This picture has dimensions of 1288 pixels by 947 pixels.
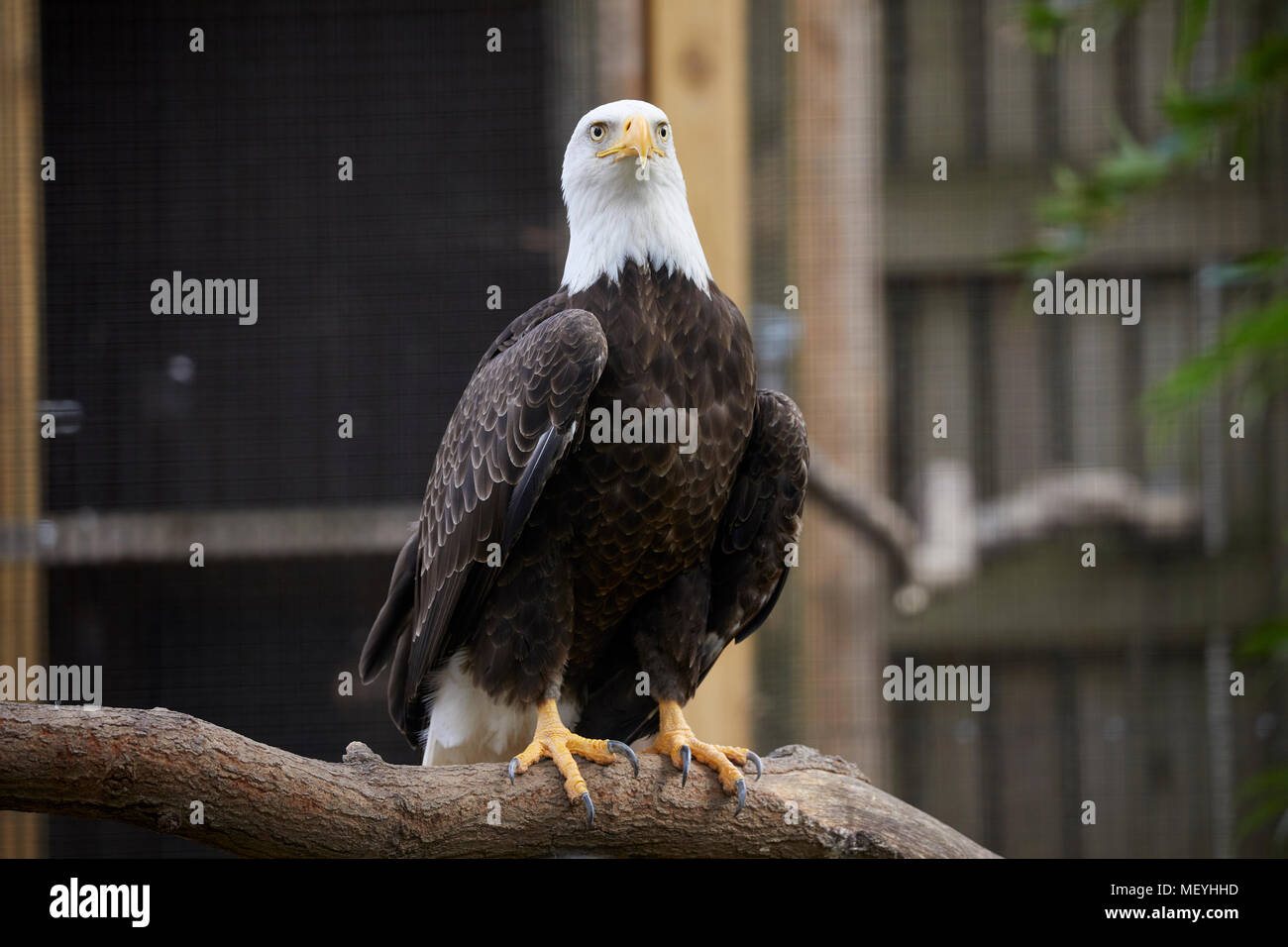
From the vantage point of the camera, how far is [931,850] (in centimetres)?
160

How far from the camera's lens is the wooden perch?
4.22 ft

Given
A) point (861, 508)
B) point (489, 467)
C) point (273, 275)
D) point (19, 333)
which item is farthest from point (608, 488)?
point (19, 333)

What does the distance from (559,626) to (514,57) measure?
133cm

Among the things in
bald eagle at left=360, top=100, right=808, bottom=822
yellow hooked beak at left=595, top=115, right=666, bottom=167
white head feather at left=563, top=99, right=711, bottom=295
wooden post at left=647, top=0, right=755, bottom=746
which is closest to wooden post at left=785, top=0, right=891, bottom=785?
wooden post at left=647, top=0, right=755, bottom=746

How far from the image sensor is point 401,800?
1.44 m

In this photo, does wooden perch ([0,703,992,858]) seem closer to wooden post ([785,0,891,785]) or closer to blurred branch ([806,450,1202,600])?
wooden post ([785,0,891,785])

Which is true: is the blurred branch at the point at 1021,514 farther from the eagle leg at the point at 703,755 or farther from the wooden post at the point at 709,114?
the eagle leg at the point at 703,755

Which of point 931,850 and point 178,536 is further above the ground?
point 178,536

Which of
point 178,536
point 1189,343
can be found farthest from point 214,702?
point 1189,343

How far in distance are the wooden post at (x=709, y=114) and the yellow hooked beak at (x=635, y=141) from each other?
657mm

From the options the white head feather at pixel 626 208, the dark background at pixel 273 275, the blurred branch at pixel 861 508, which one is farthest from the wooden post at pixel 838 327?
the white head feather at pixel 626 208

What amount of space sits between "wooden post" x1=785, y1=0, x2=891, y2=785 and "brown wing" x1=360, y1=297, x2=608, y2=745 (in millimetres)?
864

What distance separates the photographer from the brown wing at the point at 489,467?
1.55 meters

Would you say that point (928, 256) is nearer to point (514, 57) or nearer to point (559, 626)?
point (514, 57)
